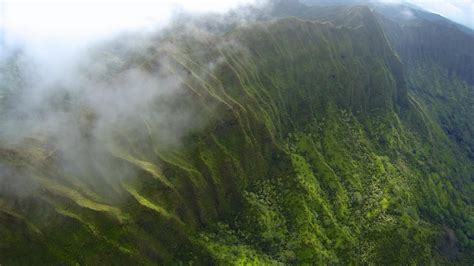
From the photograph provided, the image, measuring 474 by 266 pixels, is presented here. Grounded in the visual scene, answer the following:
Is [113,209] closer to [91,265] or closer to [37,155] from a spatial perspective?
[91,265]

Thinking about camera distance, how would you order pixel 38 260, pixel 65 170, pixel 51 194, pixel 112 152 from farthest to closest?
pixel 112 152
pixel 65 170
pixel 51 194
pixel 38 260

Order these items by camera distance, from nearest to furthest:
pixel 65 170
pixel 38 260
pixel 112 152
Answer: pixel 38 260 < pixel 65 170 < pixel 112 152

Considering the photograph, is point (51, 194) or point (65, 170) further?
point (65, 170)

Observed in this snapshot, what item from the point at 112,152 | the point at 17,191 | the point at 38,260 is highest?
the point at 112,152

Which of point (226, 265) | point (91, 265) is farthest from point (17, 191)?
point (226, 265)

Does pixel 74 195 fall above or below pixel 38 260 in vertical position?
above

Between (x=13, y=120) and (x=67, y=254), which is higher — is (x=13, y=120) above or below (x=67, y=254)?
above

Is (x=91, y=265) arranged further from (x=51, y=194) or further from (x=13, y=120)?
(x=13, y=120)

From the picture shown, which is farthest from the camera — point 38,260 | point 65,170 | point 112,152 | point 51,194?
point 112,152

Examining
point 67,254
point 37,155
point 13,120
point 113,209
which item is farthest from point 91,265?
point 13,120
